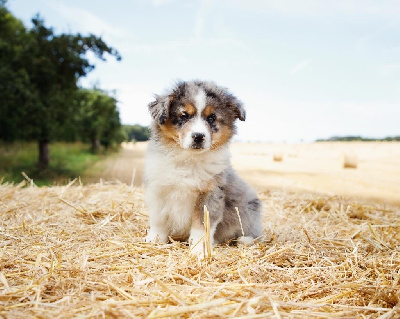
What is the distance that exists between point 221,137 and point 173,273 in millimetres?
1420

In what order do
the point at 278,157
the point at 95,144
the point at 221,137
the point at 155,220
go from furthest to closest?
the point at 95,144, the point at 278,157, the point at 155,220, the point at 221,137

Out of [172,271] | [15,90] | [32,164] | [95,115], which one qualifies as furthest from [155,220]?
[95,115]

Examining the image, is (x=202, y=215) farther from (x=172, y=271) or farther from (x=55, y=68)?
(x=55, y=68)

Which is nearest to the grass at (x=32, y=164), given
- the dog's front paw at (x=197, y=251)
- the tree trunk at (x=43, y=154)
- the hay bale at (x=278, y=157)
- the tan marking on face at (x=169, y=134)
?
the tree trunk at (x=43, y=154)

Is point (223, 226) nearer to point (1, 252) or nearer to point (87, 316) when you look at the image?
point (87, 316)

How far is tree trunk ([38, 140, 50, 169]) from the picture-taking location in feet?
43.7

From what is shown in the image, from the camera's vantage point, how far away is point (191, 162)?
3576mm

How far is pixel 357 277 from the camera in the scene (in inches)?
119

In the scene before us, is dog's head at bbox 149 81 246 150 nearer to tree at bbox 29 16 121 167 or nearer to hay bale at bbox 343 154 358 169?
tree at bbox 29 16 121 167

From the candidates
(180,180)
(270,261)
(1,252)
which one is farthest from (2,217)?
(270,261)

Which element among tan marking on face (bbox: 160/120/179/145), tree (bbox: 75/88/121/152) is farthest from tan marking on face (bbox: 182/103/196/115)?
tree (bbox: 75/88/121/152)

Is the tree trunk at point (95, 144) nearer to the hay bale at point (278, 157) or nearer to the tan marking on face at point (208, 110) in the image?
the hay bale at point (278, 157)

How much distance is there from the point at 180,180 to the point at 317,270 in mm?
1515

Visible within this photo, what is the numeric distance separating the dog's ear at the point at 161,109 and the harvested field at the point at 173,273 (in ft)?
4.23
